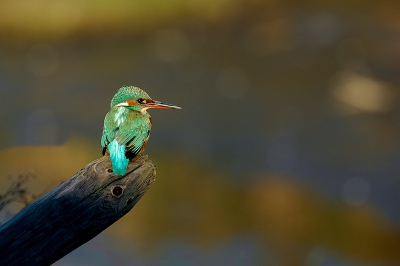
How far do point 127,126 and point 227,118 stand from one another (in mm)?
3717

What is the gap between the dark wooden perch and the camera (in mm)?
1665

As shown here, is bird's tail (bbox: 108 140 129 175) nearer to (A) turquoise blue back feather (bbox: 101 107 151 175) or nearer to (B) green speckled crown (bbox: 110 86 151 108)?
(A) turquoise blue back feather (bbox: 101 107 151 175)

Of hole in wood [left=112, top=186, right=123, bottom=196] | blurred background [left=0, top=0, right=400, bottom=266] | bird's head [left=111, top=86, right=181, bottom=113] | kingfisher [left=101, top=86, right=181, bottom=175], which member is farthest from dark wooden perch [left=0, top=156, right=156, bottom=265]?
blurred background [left=0, top=0, right=400, bottom=266]

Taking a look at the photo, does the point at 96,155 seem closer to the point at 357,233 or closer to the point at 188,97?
the point at 188,97

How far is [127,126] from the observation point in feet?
8.04

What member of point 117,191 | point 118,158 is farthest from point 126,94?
point 117,191

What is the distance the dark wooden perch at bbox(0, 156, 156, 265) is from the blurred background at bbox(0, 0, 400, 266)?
270 cm

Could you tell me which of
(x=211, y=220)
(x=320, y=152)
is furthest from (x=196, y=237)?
(x=320, y=152)

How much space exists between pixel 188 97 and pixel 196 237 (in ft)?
6.60

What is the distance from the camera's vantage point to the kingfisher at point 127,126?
223 centimetres

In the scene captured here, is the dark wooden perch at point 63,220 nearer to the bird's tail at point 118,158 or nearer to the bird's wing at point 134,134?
the bird's tail at point 118,158

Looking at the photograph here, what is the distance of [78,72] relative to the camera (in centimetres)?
679

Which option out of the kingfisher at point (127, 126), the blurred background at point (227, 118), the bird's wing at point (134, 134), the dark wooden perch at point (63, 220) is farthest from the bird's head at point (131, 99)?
the blurred background at point (227, 118)

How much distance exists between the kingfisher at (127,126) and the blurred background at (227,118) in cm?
202
